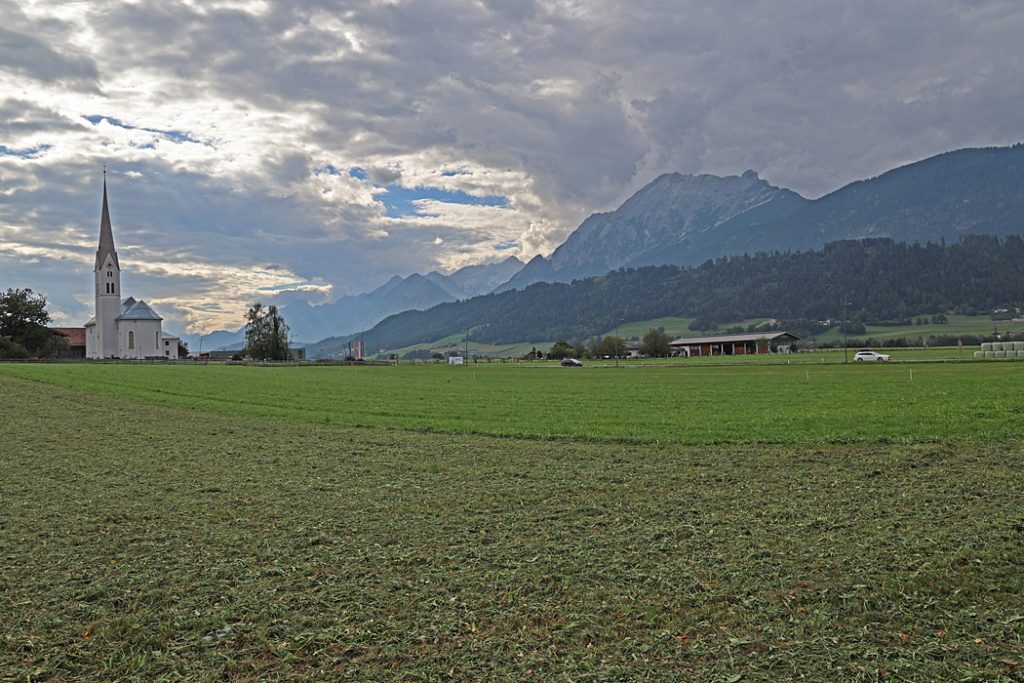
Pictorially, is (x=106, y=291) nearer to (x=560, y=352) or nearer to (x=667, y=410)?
(x=560, y=352)

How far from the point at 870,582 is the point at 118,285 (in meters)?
182

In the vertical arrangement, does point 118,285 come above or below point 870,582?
above

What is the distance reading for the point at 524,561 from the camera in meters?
9.13

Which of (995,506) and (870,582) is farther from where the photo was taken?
(995,506)

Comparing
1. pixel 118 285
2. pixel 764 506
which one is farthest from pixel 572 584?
pixel 118 285

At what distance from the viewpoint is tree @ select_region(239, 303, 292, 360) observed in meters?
150

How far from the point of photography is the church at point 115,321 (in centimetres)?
15875

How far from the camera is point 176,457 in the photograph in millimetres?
18469

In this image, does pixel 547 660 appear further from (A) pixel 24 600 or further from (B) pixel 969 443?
(B) pixel 969 443

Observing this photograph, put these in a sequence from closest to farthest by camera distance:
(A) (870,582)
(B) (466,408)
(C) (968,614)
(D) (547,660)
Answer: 1. (D) (547,660)
2. (C) (968,614)
3. (A) (870,582)
4. (B) (466,408)

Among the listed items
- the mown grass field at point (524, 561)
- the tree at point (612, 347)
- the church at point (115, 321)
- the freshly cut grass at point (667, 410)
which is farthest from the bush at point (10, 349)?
the mown grass field at point (524, 561)

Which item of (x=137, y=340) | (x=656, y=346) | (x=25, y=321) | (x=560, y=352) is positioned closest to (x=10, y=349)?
(x=25, y=321)

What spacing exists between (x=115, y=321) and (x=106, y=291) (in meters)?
7.17

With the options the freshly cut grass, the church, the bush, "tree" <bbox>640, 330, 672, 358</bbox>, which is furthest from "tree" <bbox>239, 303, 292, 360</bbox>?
the freshly cut grass
